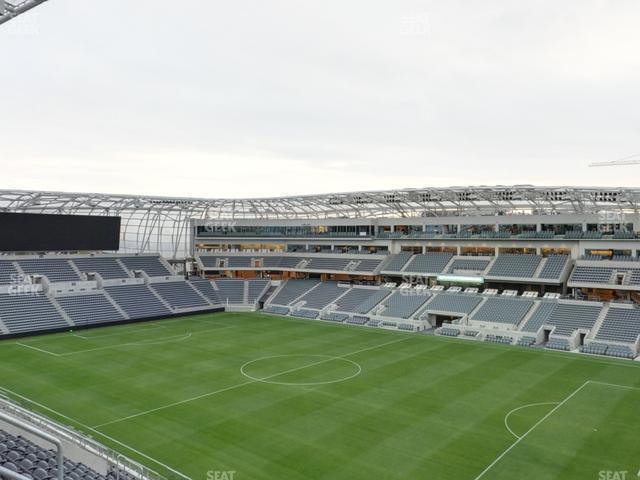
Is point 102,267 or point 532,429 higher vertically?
point 102,267

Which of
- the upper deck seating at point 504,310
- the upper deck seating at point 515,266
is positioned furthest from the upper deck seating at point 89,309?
the upper deck seating at point 515,266

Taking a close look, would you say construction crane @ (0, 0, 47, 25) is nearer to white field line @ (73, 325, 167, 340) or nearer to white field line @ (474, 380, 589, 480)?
white field line @ (474, 380, 589, 480)

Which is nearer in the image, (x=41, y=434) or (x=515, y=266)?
(x=41, y=434)

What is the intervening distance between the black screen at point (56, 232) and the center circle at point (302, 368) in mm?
28747

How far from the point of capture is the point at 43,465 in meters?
14.4

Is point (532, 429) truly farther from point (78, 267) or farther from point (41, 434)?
point (78, 267)

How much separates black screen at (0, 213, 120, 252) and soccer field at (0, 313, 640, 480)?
12.3m

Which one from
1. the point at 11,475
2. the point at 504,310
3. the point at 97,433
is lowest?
the point at 97,433

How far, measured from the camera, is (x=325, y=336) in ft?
150

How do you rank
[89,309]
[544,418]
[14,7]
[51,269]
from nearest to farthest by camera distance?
[14,7]
[544,418]
[89,309]
[51,269]

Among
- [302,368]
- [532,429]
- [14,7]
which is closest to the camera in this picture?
[14,7]

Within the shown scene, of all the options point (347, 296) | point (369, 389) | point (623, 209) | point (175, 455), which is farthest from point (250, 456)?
point (623, 209)

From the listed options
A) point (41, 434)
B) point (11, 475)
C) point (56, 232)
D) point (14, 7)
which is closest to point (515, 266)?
point (56, 232)

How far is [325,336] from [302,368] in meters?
11.4
